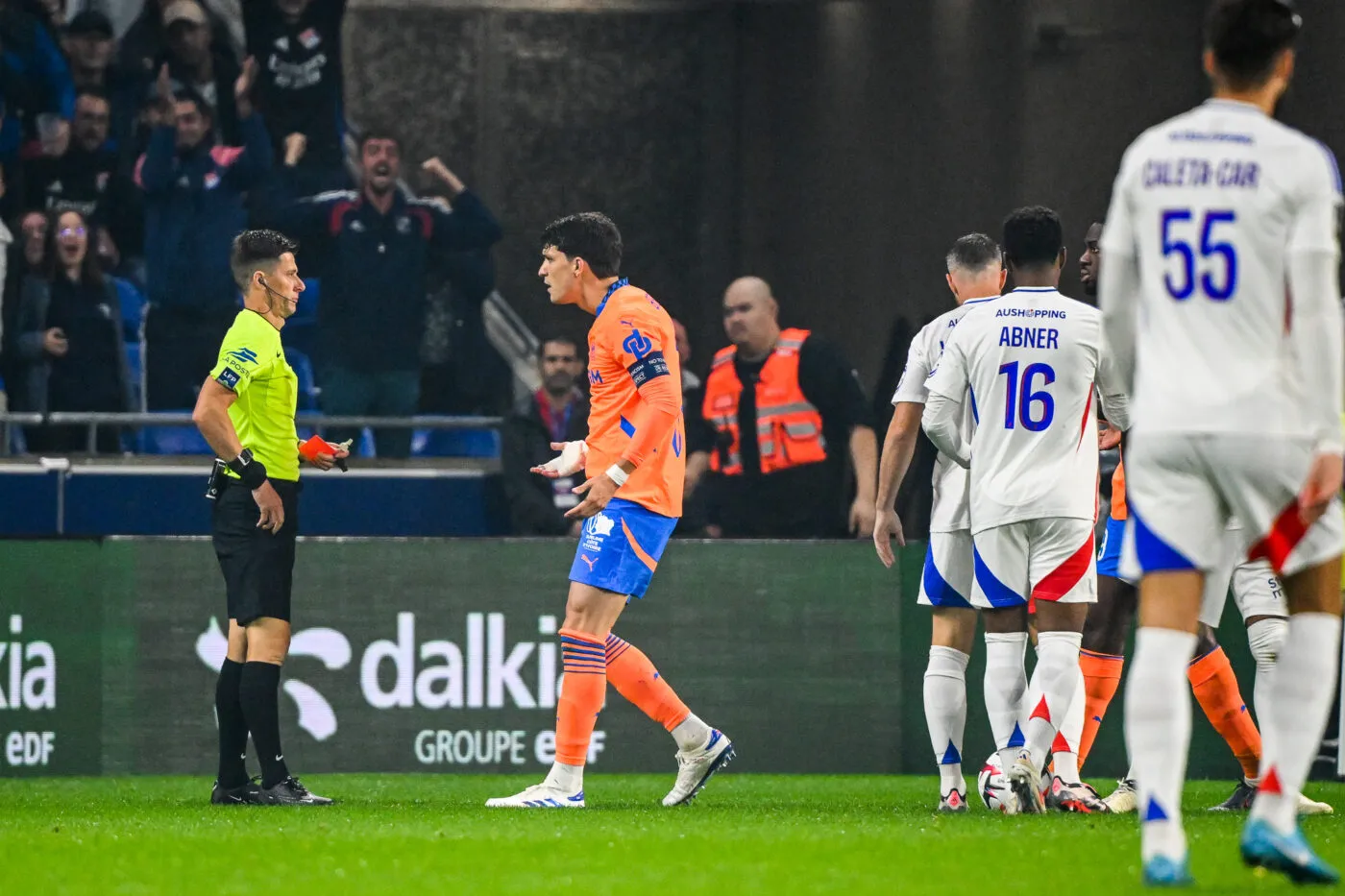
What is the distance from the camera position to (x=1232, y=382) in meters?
4.41

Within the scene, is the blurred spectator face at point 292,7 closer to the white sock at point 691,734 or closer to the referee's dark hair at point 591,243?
the referee's dark hair at point 591,243

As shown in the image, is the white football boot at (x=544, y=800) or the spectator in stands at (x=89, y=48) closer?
the white football boot at (x=544, y=800)

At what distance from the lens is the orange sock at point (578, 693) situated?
277 inches

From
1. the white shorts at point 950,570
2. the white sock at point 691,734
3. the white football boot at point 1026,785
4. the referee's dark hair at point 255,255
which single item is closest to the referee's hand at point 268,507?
the referee's dark hair at point 255,255

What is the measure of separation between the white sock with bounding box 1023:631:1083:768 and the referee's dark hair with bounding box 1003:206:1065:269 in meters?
1.30

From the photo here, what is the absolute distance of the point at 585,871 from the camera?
500 cm

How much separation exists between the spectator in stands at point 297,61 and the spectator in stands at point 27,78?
1.12 m

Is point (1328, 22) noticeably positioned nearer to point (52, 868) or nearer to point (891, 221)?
point (891, 221)

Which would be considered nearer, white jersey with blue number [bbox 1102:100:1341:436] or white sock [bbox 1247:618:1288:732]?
white jersey with blue number [bbox 1102:100:1341:436]

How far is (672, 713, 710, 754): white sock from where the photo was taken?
724 centimetres

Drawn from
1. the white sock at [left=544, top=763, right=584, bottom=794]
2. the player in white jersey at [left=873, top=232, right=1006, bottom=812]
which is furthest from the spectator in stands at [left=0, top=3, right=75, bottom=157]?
the player in white jersey at [left=873, top=232, right=1006, bottom=812]

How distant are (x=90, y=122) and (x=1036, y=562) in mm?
6940

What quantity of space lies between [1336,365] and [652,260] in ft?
23.7

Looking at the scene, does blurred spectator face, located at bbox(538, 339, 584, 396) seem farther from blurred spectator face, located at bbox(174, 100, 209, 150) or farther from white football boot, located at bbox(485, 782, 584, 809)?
white football boot, located at bbox(485, 782, 584, 809)
